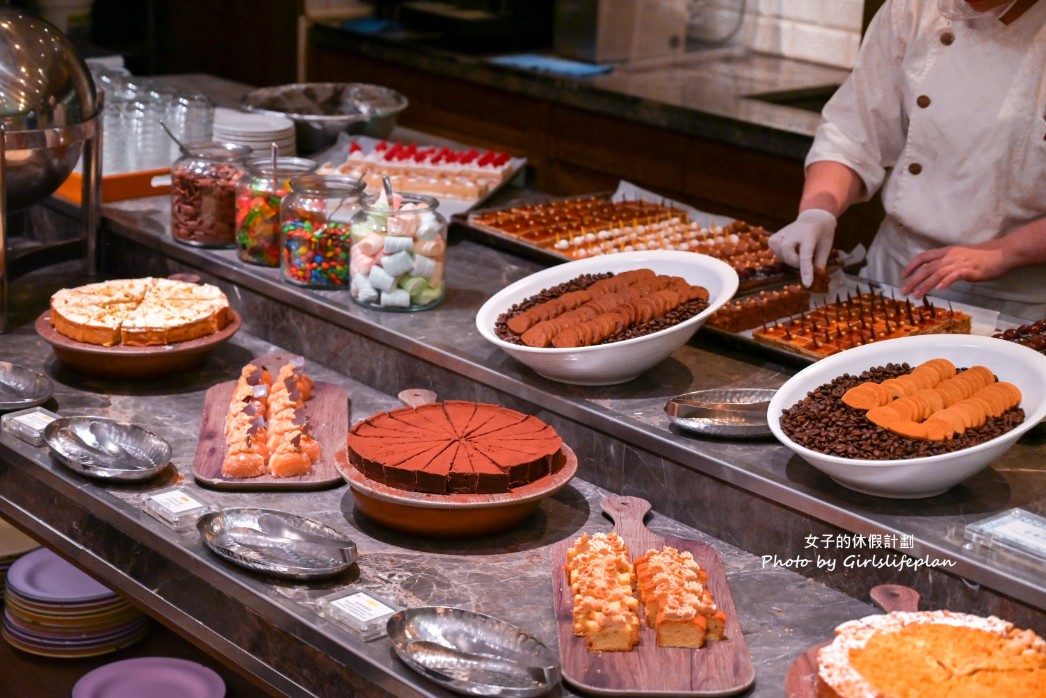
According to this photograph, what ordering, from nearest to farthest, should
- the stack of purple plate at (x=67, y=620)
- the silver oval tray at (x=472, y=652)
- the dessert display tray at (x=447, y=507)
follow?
the silver oval tray at (x=472, y=652)
the dessert display tray at (x=447, y=507)
the stack of purple plate at (x=67, y=620)

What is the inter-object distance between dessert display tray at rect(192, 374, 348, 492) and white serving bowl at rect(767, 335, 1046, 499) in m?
0.81

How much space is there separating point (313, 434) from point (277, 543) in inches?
18.5

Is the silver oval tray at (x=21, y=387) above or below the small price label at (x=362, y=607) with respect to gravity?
below

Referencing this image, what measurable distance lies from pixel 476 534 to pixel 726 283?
29.4 inches

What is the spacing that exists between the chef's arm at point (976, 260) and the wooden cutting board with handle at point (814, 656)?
101 cm

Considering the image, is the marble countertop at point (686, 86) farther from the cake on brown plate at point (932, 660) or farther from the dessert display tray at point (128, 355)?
the cake on brown plate at point (932, 660)

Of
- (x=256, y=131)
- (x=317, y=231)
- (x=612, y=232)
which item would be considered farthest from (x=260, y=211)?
(x=612, y=232)

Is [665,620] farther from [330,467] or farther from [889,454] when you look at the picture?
[330,467]

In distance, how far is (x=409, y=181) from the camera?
371 centimetres

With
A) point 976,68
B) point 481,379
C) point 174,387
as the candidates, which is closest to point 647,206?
point 976,68

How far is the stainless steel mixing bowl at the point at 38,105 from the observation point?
9.48ft

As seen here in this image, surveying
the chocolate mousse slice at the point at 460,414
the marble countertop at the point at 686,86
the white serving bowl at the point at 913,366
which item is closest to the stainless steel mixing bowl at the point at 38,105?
the chocolate mousse slice at the point at 460,414

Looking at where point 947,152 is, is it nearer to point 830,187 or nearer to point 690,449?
point 830,187

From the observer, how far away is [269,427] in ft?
8.09
